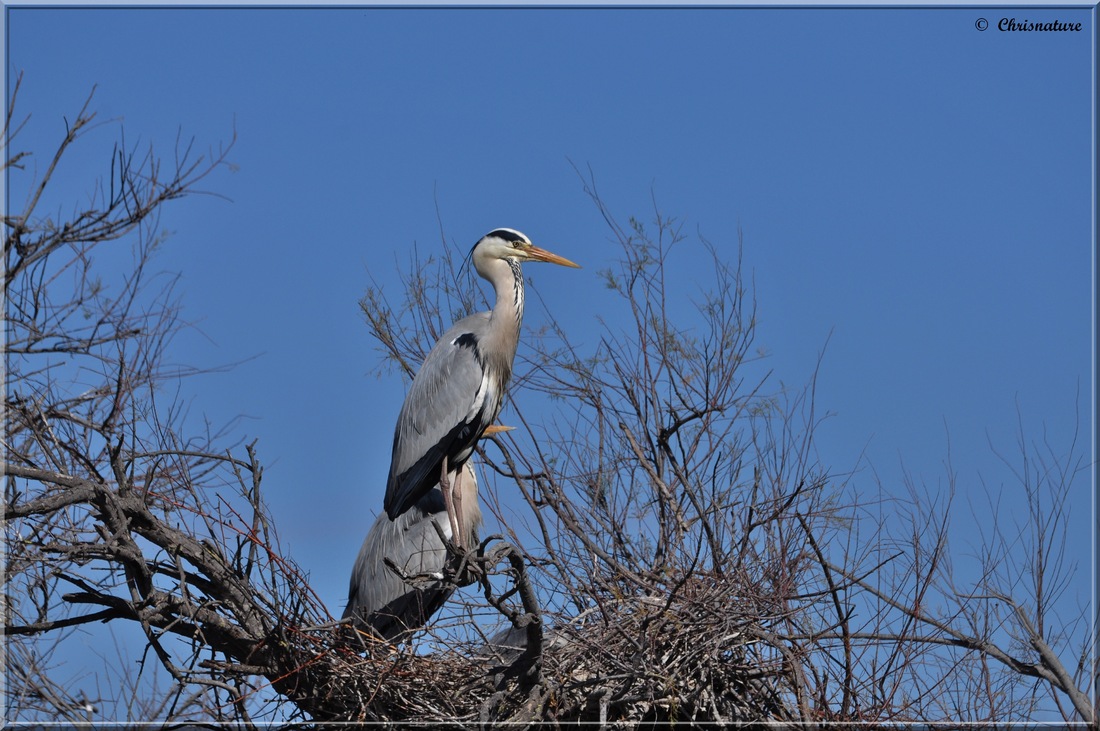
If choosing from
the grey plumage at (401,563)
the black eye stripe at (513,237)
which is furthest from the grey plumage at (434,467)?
the black eye stripe at (513,237)

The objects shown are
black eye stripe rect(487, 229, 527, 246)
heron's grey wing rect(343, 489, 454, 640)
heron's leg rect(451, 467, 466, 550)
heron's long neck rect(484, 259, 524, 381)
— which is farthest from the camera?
black eye stripe rect(487, 229, 527, 246)

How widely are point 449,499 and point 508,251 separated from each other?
1.38 meters

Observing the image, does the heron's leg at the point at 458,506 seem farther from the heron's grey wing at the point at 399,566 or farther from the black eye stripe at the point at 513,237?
the black eye stripe at the point at 513,237

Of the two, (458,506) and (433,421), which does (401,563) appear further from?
(433,421)

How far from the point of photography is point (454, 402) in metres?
5.72

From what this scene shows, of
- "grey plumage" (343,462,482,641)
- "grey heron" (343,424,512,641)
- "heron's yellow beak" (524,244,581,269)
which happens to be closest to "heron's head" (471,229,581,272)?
"heron's yellow beak" (524,244,581,269)

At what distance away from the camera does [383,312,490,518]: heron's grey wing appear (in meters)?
5.67

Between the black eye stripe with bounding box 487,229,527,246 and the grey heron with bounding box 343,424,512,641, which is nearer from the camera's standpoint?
the grey heron with bounding box 343,424,512,641

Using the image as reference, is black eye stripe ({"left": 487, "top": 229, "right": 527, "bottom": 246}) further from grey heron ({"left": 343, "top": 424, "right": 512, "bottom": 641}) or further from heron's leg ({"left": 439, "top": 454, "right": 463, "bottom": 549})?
heron's leg ({"left": 439, "top": 454, "right": 463, "bottom": 549})

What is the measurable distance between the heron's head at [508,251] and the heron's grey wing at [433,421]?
0.52 metres

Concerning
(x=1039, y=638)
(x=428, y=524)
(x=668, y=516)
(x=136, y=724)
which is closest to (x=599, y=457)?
(x=668, y=516)

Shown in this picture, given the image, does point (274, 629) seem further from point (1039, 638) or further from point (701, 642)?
point (1039, 638)

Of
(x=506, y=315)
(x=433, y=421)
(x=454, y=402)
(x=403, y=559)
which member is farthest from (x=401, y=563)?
(x=506, y=315)

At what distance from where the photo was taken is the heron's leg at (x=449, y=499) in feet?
17.8
